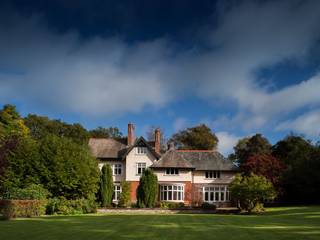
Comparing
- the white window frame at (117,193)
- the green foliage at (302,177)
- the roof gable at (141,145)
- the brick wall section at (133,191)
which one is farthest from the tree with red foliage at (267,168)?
the white window frame at (117,193)

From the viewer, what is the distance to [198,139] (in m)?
70.4

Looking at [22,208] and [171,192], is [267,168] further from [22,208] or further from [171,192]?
[22,208]

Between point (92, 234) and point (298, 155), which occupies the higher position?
point (298, 155)

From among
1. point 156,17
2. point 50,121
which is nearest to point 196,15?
point 156,17

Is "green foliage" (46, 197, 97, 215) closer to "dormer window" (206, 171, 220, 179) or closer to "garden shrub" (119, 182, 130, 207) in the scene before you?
"garden shrub" (119, 182, 130, 207)

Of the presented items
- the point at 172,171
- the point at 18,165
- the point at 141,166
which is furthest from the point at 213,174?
the point at 18,165

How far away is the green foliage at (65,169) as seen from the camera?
116 ft

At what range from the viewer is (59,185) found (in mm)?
35438

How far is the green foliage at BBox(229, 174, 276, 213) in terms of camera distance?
36.8m

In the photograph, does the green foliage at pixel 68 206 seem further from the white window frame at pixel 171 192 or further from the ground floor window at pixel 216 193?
the ground floor window at pixel 216 193

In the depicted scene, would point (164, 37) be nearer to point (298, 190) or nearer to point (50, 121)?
point (298, 190)

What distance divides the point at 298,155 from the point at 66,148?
1034 inches

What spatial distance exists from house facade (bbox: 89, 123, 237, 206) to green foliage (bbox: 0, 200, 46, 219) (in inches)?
787

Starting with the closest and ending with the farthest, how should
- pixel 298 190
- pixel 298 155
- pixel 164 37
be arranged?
pixel 164 37 < pixel 298 190 < pixel 298 155
